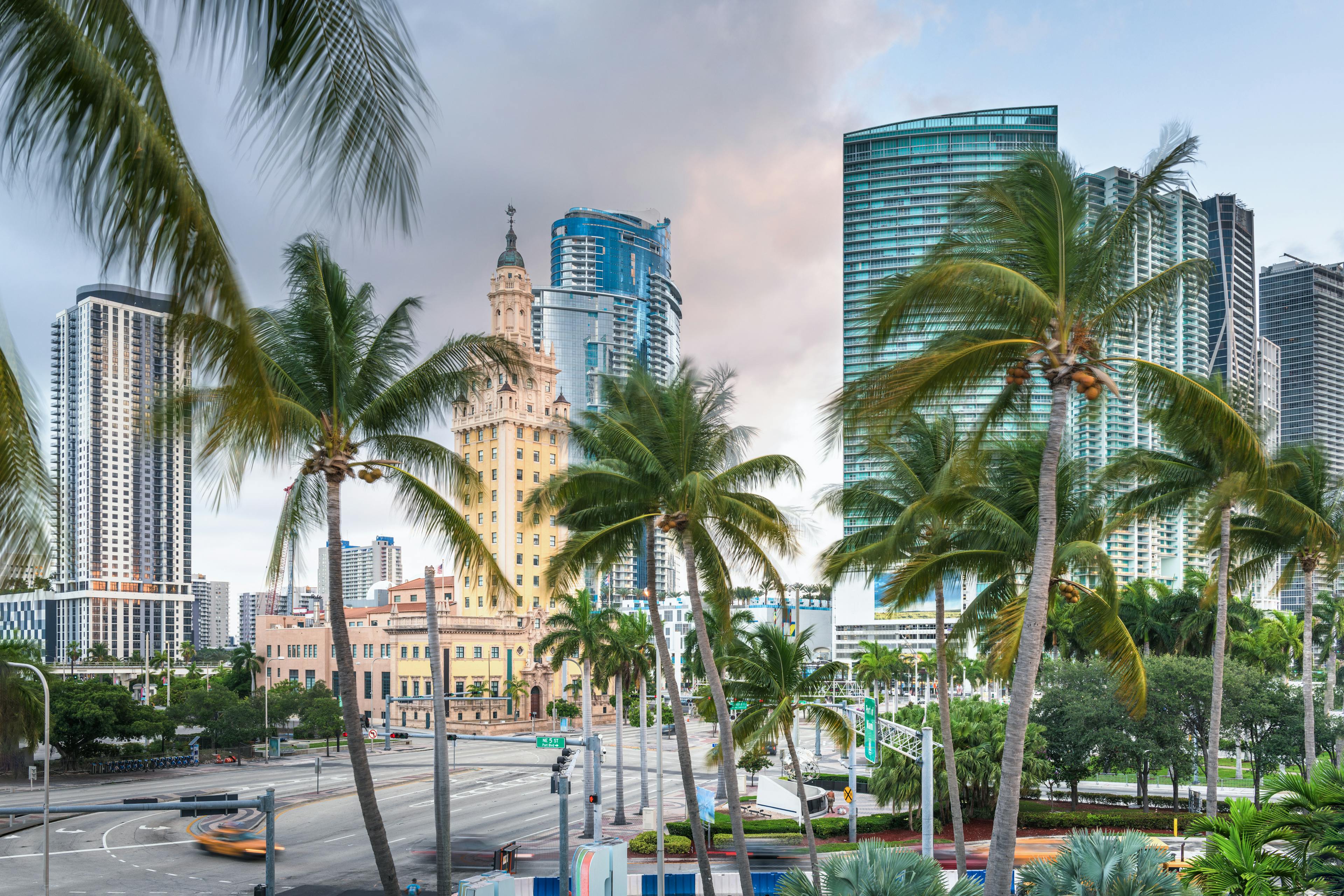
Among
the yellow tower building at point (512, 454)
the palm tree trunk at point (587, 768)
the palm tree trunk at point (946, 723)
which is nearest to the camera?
the palm tree trunk at point (946, 723)

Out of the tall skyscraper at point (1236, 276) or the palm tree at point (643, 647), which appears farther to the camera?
the tall skyscraper at point (1236, 276)

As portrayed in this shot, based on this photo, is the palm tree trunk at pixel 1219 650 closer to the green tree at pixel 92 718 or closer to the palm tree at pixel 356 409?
the palm tree at pixel 356 409

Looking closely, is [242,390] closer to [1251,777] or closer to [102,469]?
[1251,777]

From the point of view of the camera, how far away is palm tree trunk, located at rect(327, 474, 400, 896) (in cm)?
1858

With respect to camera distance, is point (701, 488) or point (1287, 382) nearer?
point (701, 488)

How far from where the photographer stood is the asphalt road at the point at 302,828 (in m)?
35.6

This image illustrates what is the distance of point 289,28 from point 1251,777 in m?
81.2

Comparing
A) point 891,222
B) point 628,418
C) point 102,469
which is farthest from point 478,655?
point 891,222

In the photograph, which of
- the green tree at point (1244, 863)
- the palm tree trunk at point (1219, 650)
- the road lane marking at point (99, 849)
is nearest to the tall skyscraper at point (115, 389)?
the green tree at point (1244, 863)

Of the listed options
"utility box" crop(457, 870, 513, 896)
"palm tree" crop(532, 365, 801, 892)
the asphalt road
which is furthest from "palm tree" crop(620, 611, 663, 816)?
"palm tree" crop(532, 365, 801, 892)

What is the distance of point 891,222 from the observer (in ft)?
641

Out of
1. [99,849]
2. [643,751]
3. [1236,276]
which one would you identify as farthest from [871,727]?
[1236,276]

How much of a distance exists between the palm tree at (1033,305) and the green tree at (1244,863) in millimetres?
2454

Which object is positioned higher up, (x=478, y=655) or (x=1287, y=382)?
(x=1287, y=382)
